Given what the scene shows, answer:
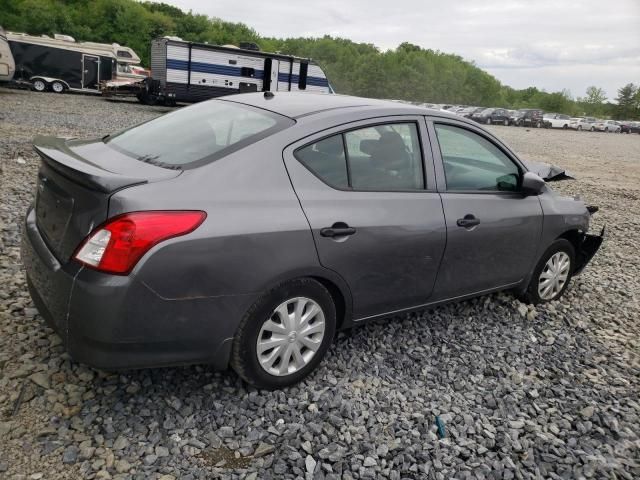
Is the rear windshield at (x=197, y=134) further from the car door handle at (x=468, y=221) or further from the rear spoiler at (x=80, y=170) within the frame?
the car door handle at (x=468, y=221)

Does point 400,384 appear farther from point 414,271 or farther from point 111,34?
point 111,34

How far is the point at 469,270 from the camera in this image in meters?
3.83

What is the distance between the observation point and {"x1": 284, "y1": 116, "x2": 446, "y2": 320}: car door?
9.76ft

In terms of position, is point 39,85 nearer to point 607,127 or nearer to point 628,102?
point 607,127

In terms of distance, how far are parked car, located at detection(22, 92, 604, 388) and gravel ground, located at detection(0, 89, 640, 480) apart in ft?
1.12

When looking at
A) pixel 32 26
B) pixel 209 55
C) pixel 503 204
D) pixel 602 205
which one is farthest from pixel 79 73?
pixel 32 26

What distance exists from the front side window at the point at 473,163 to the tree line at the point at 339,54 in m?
63.5

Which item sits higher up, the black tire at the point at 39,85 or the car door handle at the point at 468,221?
the black tire at the point at 39,85

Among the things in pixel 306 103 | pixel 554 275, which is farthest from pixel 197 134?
pixel 554 275

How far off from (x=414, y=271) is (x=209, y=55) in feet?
76.8

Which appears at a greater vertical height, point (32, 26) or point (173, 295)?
point (32, 26)

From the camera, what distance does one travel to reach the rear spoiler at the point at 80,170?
248 centimetres

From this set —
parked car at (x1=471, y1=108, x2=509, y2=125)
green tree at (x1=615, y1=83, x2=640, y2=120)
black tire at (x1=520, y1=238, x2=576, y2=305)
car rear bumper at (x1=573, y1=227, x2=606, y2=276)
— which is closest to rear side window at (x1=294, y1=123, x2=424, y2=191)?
black tire at (x1=520, y1=238, x2=576, y2=305)

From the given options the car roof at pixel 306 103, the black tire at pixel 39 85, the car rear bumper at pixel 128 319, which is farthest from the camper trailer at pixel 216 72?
the car rear bumper at pixel 128 319
